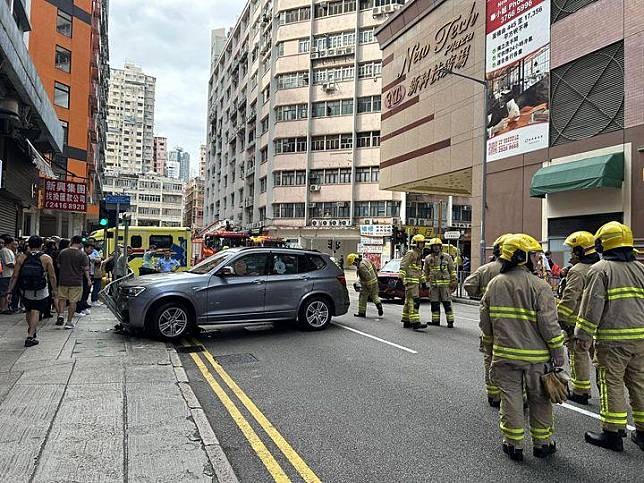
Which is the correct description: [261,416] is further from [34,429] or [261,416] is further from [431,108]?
[431,108]

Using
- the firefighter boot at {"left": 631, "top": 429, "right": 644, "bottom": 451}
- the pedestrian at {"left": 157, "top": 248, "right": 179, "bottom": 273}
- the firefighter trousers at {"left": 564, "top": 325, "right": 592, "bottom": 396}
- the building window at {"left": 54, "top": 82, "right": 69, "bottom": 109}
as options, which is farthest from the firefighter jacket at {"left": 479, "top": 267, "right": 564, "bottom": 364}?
the building window at {"left": 54, "top": 82, "right": 69, "bottom": 109}

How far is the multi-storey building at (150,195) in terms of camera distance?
124188mm

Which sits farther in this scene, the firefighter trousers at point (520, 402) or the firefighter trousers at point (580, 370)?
the firefighter trousers at point (580, 370)

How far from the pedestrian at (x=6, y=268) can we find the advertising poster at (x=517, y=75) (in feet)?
57.1

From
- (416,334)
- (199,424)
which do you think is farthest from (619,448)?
(416,334)

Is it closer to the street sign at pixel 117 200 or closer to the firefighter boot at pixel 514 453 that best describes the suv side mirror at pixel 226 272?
the street sign at pixel 117 200

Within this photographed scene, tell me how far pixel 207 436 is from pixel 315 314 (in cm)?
606

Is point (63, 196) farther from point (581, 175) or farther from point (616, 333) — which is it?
point (616, 333)

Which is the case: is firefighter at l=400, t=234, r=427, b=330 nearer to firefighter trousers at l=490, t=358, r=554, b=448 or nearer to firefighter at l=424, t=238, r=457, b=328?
firefighter at l=424, t=238, r=457, b=328

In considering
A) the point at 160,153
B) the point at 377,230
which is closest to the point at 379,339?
the point at 377,230

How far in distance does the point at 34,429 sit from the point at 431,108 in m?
25.6

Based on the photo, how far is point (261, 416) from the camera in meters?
5.26

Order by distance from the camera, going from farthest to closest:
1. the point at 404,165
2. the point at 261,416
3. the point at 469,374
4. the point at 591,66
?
1. the point at 404,165
2. the point at 591,66
3. the point at 469,374
4. the point at 261,416

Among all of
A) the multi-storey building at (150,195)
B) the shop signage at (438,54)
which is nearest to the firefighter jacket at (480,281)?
→ the shop signage at (438,54)
